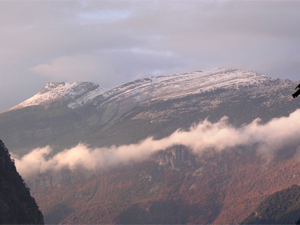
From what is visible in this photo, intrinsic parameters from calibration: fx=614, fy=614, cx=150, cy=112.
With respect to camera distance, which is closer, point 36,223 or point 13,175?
point 36,223

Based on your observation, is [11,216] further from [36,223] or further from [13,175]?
[13,175]

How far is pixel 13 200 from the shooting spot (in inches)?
6895

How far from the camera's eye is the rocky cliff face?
166 metres

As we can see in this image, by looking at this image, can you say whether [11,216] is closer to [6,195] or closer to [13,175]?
[6,195]

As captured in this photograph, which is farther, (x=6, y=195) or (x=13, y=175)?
(x=13, y=175)

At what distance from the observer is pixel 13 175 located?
189125 mm

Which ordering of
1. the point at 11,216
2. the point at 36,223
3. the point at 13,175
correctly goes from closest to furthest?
the point at 11,216 < the point at 36,223 < the point at 13,175

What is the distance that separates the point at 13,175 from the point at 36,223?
65.3ft

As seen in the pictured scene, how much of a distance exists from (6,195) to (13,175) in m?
15.5

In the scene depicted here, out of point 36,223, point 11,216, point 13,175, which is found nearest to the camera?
point 11,216

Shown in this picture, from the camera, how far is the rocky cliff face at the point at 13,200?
166 metres

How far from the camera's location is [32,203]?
184 m

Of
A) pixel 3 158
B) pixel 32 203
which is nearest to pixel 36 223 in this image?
pixel 32 203

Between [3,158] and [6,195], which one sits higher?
[3,158]
